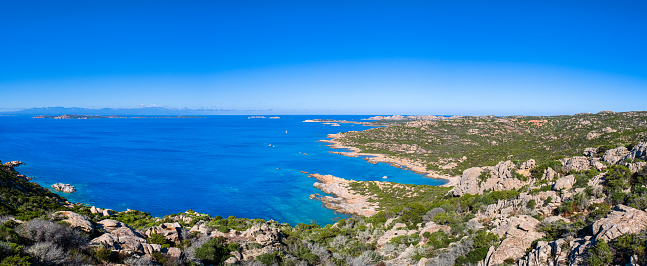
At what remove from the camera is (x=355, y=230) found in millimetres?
21391

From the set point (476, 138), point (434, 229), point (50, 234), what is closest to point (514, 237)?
point (434, 229)

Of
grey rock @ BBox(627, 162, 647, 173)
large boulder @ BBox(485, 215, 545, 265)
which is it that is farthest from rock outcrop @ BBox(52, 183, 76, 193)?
grey rock @ BBox(627, 162, 647, 173)

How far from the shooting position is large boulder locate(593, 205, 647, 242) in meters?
9.81

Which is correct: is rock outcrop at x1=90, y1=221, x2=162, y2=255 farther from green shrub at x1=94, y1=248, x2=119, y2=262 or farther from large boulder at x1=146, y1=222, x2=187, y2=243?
large boulder at x1=146, y1=222, x2=187, y2=243

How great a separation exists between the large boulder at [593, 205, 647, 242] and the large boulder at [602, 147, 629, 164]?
14.0m

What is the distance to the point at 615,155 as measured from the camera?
22141mm

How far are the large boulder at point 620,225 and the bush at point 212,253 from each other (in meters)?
14.6

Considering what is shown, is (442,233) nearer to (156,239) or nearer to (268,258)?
(268,258)

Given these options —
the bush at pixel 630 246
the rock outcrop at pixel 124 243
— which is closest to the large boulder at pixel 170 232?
the rock outcrop at pixel 124 243

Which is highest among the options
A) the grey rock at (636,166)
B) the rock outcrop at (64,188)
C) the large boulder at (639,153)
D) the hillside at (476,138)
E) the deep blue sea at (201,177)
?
the large boulder at (639,153)

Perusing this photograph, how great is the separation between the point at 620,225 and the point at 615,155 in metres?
16.8

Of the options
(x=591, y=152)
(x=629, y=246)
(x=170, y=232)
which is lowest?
(x=170, y=232)

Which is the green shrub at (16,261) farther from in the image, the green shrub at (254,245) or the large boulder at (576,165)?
the large boulder at (576,165)

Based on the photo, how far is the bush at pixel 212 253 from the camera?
13.4 m
